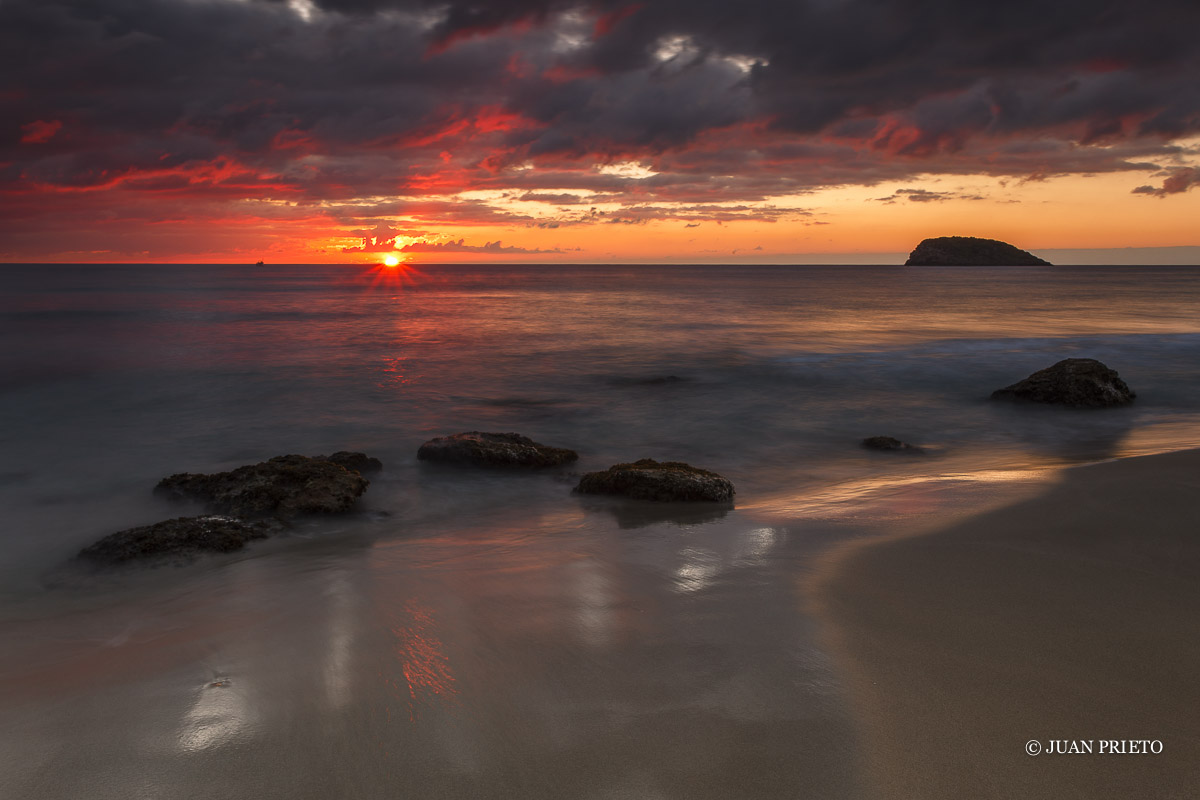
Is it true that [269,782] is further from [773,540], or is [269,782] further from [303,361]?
[303,361]

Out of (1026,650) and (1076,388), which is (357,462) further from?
(1076,388)

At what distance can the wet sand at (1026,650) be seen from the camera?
253 centimetres

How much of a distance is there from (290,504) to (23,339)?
26933 millimetres

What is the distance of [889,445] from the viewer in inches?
392

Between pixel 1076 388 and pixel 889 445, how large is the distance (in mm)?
4877

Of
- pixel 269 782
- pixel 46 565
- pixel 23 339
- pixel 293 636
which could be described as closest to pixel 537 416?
pixel 46 565

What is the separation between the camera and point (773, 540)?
5.29 m

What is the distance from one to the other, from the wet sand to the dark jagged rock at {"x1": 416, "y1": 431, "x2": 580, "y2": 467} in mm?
4733

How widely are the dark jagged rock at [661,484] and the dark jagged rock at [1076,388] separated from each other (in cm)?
848

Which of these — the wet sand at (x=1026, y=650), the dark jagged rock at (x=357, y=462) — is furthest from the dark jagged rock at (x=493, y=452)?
the wet sand at (x=1026, y=650)

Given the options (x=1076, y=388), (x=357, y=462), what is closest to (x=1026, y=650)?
(x=357, y=462)

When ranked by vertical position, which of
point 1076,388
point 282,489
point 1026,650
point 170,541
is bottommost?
point 170,541

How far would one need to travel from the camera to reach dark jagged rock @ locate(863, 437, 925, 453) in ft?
32.6

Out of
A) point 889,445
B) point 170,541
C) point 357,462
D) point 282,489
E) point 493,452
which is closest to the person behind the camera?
point 170,541
